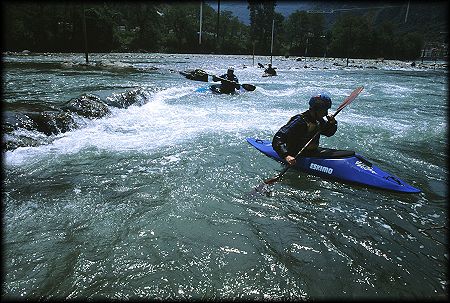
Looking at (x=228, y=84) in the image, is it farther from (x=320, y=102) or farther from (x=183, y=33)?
(x=183, y=33)

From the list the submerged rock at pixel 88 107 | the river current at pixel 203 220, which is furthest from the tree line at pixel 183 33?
the river current at pixel 203 220

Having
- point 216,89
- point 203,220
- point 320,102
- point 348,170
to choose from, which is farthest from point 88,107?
point 348,170

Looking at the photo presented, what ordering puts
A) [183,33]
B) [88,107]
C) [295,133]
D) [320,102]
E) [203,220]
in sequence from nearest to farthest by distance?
[203,220]
[320,102]
[295,133]
[88,107]
[183,33]

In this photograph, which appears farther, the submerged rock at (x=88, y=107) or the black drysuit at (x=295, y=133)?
the submerged rock at (x=88, y=107)

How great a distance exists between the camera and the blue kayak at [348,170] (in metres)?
4.76

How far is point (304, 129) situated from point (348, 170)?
3.13ft

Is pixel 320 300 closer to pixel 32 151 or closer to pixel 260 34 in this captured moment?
pixel 32 151

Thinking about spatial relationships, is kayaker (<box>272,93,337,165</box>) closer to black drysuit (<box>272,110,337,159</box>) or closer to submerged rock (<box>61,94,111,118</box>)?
black drysuit (<box>272,110,337,159</box>)

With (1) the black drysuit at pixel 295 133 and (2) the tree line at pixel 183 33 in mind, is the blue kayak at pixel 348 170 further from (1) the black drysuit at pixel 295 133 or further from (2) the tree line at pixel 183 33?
(2) the tree line at pixel 183 33

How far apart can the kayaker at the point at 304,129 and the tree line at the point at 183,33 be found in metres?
25.8

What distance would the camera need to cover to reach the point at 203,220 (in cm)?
400

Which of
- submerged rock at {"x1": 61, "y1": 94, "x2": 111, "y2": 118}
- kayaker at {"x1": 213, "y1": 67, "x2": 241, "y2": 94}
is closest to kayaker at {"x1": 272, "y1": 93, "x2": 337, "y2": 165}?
submerged rock at {"x1": 61, "y1": 94, "x2": 111, "y2": 118}

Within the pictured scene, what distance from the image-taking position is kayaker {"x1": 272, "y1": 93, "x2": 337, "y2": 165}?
191 inches

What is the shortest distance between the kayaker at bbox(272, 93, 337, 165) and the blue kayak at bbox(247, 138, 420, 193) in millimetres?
237
